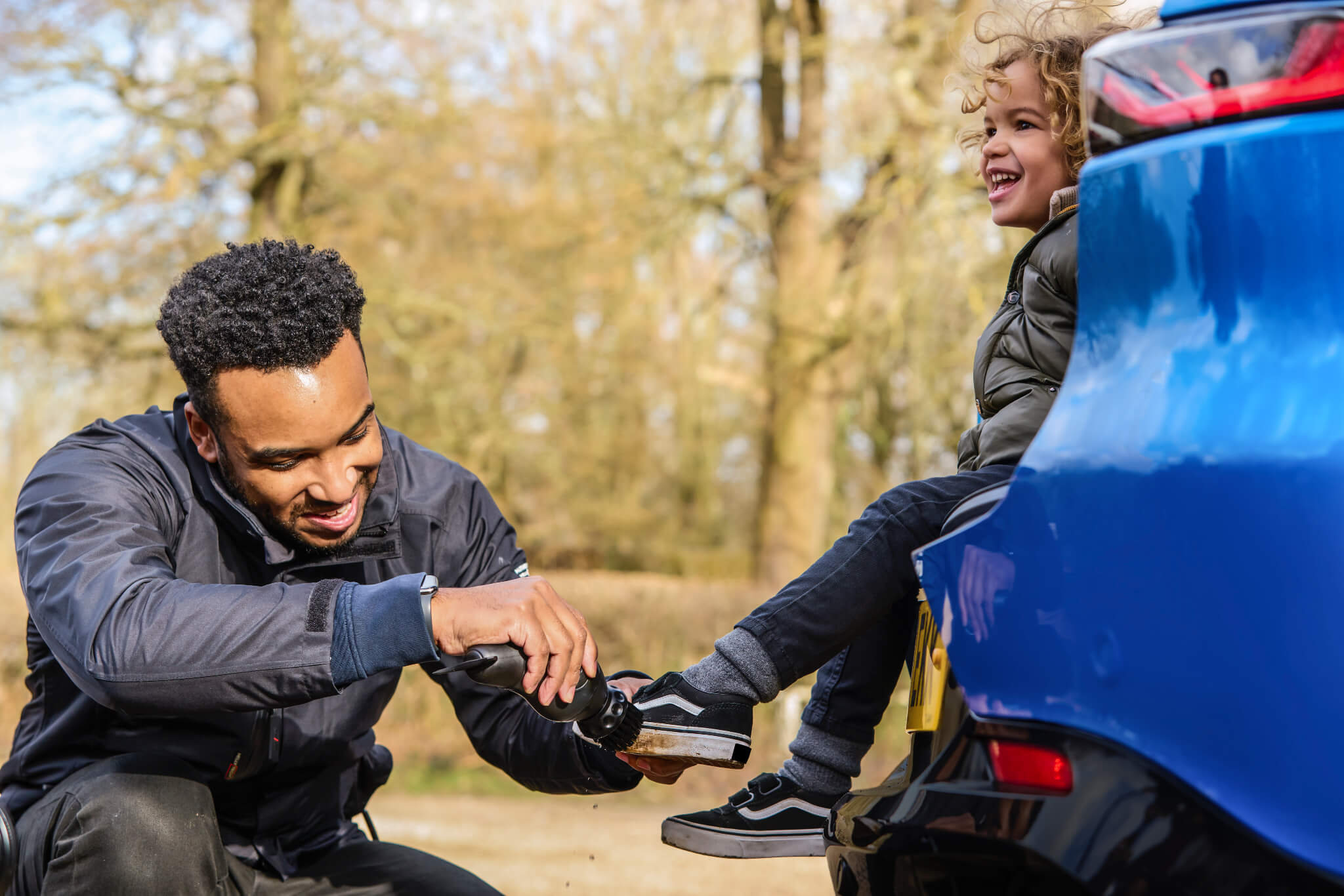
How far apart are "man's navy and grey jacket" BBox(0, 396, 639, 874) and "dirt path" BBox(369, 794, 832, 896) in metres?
3.27

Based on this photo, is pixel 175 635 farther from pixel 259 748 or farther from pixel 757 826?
pixel 757 826

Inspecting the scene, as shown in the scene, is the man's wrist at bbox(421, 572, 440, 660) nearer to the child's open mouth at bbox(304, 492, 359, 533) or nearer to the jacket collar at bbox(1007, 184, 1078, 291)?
the child's open mouth at bbox(304, 492, 359, 533)

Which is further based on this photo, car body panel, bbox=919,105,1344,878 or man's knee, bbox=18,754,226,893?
man's knee, bbox=18,754,226,893

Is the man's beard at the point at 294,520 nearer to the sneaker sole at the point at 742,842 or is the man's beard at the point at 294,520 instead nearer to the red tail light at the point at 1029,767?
the sneaker sole at the point at 742,842

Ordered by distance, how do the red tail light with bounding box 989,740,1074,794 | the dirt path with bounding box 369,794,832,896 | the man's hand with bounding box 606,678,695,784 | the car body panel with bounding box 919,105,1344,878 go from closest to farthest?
the car body panel with bounding box 919,105,1344,878 → the red tail light with bounding box 989,740,1074,794 → the man's hand with bounding box 606,678,695,784 → the dirt path with bounding box 369,794,832,896

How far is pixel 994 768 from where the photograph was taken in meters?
1.43

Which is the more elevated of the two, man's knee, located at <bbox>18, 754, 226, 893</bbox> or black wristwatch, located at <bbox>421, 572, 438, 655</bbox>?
black wristwatch, located at <bbox>421, 572, 438, 655</bbox>

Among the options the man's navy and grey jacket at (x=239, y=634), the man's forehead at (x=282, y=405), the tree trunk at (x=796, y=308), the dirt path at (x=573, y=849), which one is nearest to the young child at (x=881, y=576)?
the man's navy and grey jacket at (x=239, y=634)

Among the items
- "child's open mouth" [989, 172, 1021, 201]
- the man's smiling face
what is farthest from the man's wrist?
"child's open mouth" [989, 172, 1021, 201]

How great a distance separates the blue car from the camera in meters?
1.24

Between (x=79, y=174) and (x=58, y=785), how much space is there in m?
10.5

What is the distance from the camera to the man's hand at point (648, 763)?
7.67 feet

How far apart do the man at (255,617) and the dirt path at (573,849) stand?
3.30m

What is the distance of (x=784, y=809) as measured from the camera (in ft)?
7.61
